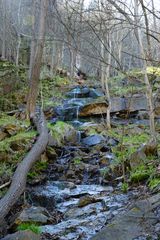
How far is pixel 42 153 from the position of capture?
886 centimetres

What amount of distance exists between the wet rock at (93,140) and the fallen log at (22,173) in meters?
1.46

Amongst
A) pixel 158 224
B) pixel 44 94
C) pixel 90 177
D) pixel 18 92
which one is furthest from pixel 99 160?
pixel 44 94

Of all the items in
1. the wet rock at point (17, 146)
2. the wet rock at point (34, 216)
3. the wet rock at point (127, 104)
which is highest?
the wet rock at point (127, 104)

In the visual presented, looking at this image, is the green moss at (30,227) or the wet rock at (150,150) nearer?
the green moss at (30,227)

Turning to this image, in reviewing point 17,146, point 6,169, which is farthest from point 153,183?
point 17,146

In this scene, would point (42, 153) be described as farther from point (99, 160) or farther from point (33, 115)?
point (33, 115)

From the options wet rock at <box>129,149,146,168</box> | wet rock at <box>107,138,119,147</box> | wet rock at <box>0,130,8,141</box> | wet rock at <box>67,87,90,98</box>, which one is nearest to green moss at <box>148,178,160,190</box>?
wet rock at <box>129,149,146,168</box>

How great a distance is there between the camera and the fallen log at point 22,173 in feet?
17.0

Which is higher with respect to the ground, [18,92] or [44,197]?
[18,92]

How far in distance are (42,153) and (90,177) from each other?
1.68 meters

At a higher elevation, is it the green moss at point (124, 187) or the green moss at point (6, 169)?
the green moss at point (124, 187)

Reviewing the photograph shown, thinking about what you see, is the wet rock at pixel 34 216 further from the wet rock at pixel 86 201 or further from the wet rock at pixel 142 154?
the wet rock at pixel 142 154

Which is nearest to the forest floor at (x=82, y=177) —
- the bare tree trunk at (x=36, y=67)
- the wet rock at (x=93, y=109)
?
the bare tree trunk at (x=36, y=67)

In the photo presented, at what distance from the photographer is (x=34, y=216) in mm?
5168
